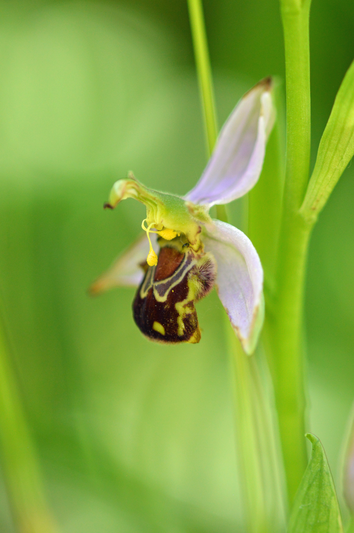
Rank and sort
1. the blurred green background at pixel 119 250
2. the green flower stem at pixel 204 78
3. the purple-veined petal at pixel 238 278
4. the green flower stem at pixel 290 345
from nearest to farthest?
the purple-veined petal at pixel 238 278, the green flower stem at pixel 290 345, the green flower stem at pixel 204 78, the blurred green background at pixel 119 250

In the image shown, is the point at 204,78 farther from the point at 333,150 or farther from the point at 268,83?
the point at 333,150

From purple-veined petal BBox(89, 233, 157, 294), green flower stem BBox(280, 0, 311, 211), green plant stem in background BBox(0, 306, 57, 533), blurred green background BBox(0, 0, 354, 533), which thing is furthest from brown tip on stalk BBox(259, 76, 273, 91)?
blurred green background BBox(0, 0, 354, 533)

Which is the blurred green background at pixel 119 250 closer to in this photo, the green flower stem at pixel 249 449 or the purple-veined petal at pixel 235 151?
the green flower stem at pixel 249 449

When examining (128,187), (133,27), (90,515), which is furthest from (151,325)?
(133,27)

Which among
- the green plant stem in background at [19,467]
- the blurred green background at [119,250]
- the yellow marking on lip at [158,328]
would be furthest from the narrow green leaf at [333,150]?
the blurred green background at [119,250]

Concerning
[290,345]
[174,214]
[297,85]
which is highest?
[297,85]


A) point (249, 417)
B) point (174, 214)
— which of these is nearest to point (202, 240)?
point (174, 214)

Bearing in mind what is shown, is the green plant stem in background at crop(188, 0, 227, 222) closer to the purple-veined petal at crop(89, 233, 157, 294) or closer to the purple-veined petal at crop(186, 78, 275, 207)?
the purple-veined petal at crop(186, 78, 275, 207)
